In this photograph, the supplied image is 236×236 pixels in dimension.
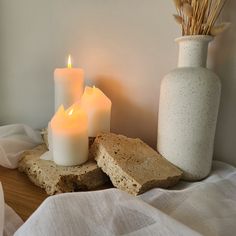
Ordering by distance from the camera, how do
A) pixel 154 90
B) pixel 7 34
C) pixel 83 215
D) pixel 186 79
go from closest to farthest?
pixel 83 215 < pixel 186 79 < pixel 154 90 < pixel 7 34

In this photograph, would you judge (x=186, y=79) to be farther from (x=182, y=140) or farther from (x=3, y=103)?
(x=3, y=103)

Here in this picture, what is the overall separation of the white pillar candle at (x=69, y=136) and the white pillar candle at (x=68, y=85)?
0.27 ft

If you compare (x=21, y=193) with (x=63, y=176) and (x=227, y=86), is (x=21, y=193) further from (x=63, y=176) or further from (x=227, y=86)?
(x=227, y=86)

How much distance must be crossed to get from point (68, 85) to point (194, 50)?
0.81 ft

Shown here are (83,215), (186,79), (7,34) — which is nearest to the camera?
(83,215)

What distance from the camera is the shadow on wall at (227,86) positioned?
46 cm

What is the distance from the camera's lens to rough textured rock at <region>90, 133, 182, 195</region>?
0.38 metres

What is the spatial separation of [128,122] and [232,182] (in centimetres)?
25

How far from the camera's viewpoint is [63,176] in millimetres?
409

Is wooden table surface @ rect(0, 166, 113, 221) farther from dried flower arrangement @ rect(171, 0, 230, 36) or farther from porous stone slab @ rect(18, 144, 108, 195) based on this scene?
dried flower arrangement @ rect(171, 0, 230, 36)


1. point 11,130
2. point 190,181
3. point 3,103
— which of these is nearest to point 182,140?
point 190,181

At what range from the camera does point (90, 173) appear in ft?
1.40

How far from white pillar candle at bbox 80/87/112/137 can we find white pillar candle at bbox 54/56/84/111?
0.08 feet

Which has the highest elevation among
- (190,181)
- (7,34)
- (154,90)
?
(7,34)
